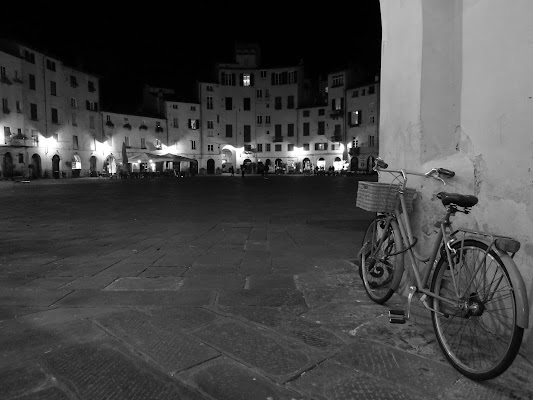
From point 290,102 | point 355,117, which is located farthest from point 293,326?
point 290,102

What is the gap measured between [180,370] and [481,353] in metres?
1.87

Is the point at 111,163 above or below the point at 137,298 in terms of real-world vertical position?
above

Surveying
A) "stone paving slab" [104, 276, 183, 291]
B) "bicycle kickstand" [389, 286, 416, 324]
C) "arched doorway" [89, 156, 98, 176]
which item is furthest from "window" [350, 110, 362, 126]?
"bicycle kickstand" [389, 286, 416, 324]

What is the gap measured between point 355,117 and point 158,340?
51.9m

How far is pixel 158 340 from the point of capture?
105 inches

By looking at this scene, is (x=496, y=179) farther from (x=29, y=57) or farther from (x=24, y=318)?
(x=29, y=57)

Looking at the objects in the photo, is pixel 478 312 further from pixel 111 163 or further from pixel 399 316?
pixel 111 163

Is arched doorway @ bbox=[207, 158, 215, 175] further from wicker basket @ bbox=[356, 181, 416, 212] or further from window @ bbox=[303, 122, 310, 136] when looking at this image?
wicker basket @ bbox=[356, 181, 416, 212]

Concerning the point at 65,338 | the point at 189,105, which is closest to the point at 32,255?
the point at 65,338

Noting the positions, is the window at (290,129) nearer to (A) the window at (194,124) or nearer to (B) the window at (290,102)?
(B) the window at (290,102)

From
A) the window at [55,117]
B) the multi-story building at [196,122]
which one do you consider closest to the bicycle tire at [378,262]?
the multi-story building at [196,122]

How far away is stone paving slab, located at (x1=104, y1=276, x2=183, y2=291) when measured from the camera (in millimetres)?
3865

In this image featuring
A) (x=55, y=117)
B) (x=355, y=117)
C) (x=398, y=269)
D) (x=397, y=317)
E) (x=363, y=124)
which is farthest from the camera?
(x=355, y=117)

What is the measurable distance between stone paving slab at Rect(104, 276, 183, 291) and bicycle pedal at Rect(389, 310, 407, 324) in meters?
2.03
